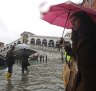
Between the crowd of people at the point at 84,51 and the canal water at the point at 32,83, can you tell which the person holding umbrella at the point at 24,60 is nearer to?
the canal water at the point at 32,83

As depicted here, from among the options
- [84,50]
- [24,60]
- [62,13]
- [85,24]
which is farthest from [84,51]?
[24,60]

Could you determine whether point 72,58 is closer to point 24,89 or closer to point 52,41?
point 24,89

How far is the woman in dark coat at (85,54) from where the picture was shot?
11.2ft

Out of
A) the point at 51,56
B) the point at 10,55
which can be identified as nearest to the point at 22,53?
the point at 10,55

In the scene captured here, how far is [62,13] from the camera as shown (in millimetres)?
4594

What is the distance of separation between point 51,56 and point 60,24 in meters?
63.0

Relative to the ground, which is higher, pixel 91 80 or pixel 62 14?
pixel 62 14

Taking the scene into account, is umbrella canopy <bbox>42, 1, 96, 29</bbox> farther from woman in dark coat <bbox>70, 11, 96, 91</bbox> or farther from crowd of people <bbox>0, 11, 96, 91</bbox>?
woman in dark coat <bbox>70, 11, 96, 91</bbox>

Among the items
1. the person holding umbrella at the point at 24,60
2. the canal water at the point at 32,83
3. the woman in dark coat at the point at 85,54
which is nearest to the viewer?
the woman in dark coat at the point at 85,54

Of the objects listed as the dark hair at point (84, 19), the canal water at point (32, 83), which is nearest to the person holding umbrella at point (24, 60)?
the canal water at point (32, 83)

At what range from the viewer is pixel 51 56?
222 feet

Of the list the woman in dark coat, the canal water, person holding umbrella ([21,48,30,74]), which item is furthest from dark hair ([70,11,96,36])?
person holding umbrella ([21,48,30,74])

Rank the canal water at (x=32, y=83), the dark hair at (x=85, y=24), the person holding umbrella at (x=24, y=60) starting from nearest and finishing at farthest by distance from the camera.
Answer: the dark hair at (x=85, y=24), the canal water at (x=32, y=83), the person holding umbrella at (x=24, y=60)

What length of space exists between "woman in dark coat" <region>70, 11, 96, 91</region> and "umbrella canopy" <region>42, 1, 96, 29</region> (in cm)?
20
